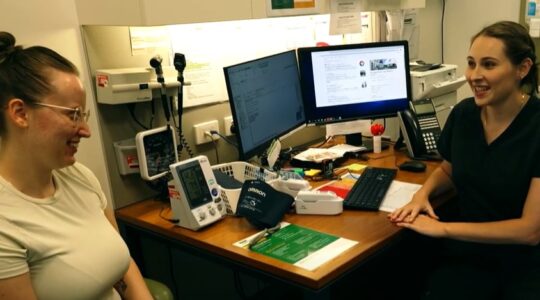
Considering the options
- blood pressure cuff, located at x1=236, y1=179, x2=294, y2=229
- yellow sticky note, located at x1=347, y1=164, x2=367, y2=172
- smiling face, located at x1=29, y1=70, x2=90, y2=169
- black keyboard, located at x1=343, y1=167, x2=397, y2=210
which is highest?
smiling face, located at x1=29, y1=70, x2=90, y2=169

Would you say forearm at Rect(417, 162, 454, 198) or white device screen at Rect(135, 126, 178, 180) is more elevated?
white device screen at Rect(135, 126, 178, 180)

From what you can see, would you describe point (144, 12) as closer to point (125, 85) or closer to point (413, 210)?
point (125, 85)

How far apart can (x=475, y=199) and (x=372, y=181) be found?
1.23ft

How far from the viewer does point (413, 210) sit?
162cm

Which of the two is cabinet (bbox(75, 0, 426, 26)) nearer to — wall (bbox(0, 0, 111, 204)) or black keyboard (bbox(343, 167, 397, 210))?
wall (bbox(0, 0, 111, 204))

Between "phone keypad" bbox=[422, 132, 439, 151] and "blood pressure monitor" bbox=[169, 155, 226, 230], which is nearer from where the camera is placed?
"blood pressure monitor" bbox=[169, 155, 226, 230]

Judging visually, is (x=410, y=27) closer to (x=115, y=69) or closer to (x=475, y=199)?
(x=475, y=199)

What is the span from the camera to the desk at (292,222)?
1.33m

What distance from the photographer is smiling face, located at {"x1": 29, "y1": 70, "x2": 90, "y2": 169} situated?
1172 millimetres

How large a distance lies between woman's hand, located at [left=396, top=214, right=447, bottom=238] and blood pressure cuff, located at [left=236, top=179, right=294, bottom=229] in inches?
14.7

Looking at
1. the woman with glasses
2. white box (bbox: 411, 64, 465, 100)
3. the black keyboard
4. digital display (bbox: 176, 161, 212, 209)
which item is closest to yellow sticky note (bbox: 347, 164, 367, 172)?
the black keyboard

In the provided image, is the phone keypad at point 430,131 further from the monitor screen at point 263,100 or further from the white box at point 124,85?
the white box at point 124,85

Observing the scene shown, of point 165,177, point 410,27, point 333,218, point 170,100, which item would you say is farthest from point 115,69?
point 410,27

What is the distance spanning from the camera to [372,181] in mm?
1907
